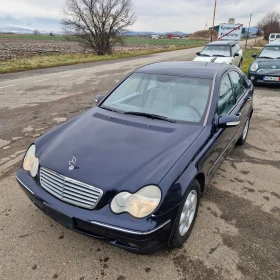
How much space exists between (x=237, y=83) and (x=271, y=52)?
7.90 m

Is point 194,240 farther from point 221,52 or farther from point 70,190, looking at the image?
point 221,52

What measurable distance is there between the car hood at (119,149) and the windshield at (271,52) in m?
9.32

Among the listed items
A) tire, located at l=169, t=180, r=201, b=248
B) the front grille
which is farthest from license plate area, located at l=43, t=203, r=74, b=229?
tire, located at l=169, t=180, r=201, b=248

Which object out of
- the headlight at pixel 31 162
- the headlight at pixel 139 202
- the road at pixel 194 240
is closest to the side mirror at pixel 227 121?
the road at pixel 194 240

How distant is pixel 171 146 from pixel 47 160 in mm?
1129

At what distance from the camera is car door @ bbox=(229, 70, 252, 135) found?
3.75 m

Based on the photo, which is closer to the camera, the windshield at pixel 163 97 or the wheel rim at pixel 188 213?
the wheel rim at pixel 188 213

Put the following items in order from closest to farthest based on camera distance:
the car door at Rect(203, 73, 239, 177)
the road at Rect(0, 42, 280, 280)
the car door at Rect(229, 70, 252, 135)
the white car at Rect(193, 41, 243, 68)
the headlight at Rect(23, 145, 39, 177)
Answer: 1. the road at Rect(0, 42, 280, 280)
2. the headlight at Rect(23, 145, 39, 177)
3. the car door at Rect(203, 73, 239, 177)
4. the car door at Rect(229, 70, 252, 135)
5. the white car at Rect(193, 41, 243, 68)

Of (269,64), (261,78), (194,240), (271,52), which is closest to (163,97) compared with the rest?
(194,240)

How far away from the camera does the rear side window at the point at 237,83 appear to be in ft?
12.4

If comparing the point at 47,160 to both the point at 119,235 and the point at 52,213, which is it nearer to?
the point at 52,213

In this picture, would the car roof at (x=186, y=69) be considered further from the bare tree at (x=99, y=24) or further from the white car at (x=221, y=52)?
the bare tree at (x=99, y=24)

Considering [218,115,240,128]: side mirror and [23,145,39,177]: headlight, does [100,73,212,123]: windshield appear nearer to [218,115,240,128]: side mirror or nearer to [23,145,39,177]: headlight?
[218,115,240,128]: side mirror

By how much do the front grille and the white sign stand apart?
75.8ft
